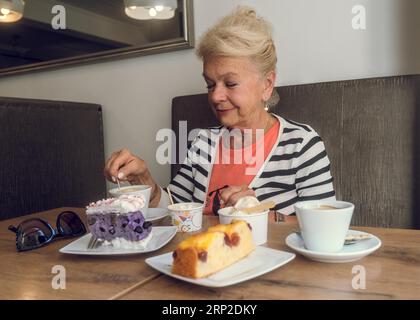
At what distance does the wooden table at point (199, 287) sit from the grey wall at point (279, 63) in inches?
36.1

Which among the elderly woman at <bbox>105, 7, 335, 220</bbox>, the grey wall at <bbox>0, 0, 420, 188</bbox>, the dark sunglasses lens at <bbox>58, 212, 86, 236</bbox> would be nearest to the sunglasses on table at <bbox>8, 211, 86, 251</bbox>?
the dark sunglasses lens at <bbox>58, 212, 86, 236</bbox>

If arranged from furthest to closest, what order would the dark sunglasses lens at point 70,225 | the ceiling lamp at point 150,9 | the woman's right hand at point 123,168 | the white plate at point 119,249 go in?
the ceiling lamp at point 150,9, the woman's right hand at point 123,168, the dark sunglasses lens at point 70,225, the white plate at point 119,249

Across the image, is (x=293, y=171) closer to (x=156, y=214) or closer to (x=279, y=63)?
(x=156, y=214)

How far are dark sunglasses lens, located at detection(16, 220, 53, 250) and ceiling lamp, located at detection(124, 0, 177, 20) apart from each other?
4.06 ft

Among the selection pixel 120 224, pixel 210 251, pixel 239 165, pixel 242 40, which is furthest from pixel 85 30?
pixel 210 251

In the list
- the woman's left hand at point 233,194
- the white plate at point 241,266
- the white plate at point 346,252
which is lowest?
the white plate at point 241,266

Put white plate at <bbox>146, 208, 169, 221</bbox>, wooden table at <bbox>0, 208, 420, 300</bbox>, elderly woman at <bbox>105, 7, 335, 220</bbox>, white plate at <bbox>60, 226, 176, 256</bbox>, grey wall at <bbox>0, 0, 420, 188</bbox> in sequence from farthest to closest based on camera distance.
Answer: grey wall at <bbox>0, 0, 420, 188</bbox> < elderly woman at <bbox>105, 7, 335, 220</bbox> < white plate at <bbox>146, 208, 169, 221</bbox> < white plate at <bbox>60, 226, 176, 256</bbox> < wooden table at <bbox>0, 208, 420, 300</bbox>

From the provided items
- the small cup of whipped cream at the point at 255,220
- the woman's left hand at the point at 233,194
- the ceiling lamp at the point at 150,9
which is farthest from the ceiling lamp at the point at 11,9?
the small cup of whipped cream at the point at 255,220

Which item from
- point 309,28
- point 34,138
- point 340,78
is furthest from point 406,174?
point 34,138

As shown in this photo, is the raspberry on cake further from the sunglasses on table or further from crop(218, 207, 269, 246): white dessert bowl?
the sunglasses on table

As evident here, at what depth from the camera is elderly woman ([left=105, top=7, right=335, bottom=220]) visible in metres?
1.24

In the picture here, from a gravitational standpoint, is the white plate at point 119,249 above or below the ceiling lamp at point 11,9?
below

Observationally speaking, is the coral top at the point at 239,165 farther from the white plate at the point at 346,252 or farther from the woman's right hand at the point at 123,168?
the white plate at the point at 346,252

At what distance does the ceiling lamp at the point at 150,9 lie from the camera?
5.97ft
